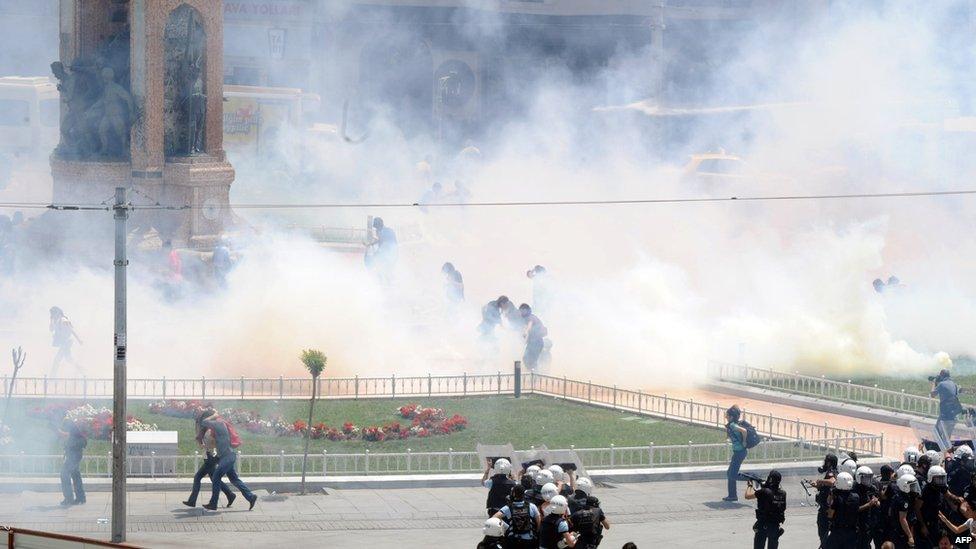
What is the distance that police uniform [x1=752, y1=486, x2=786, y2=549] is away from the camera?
60.1 ft

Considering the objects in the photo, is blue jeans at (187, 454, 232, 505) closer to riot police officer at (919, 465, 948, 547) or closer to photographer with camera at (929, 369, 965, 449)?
riot police officer at (919, 465, 948, 547)

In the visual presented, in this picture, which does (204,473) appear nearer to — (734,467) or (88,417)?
(88,417)

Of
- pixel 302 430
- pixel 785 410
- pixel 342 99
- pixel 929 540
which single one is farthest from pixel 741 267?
pixel 342 99

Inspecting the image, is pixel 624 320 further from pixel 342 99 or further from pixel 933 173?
pixel 342 99

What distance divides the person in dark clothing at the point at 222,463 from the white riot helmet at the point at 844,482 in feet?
22.6

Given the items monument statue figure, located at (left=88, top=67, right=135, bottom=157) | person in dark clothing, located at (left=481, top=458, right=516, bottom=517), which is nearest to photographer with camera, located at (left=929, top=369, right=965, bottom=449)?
person in dark clothing, located at (left=481, top=458, right=516, bottom=517)

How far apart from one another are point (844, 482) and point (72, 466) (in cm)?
874

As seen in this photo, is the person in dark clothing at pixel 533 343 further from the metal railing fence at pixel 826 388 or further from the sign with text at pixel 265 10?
the sign with text at pixel 265 10

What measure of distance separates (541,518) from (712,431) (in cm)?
1058

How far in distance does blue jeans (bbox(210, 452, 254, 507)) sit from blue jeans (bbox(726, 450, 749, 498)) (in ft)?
18.9

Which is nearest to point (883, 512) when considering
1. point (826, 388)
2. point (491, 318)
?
point (826, 388)

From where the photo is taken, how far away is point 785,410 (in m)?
28.7

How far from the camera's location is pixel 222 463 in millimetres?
21016

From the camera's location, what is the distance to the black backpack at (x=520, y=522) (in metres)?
15.8
